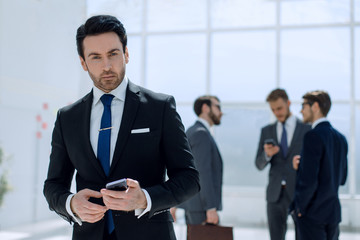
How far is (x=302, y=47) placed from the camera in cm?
888

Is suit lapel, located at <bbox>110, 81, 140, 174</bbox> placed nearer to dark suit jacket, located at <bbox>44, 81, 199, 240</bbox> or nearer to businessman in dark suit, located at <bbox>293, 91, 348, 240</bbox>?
dark suit jacket, located at <bbox>44, 81, 199, 240</bbox>

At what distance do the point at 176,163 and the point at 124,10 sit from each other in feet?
28.7

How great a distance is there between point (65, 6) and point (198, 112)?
4.40 m

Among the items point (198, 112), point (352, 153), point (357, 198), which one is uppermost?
point (198, 112)

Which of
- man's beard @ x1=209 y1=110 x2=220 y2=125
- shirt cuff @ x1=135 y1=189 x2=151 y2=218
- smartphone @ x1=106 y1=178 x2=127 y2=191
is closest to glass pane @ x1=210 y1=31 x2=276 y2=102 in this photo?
man's beard @ x1=209 y1=110 x2=220 y2=125

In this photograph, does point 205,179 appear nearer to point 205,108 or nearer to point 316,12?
point 205,108

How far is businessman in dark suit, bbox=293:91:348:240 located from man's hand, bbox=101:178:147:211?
224cm

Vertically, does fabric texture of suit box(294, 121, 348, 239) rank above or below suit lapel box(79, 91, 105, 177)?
below

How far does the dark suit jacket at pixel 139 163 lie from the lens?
1.40 meters

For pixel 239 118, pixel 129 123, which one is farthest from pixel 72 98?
pixel 129 123

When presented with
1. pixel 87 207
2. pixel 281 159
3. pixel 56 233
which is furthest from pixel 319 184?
pixel 56 233

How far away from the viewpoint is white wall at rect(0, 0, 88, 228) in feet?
21.2

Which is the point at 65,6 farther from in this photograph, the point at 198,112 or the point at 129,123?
the point at 129,123

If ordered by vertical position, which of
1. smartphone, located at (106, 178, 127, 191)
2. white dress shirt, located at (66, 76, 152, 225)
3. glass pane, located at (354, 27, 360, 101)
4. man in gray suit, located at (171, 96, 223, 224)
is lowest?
man in gray suit, located at (171, 96, 223, 224)
